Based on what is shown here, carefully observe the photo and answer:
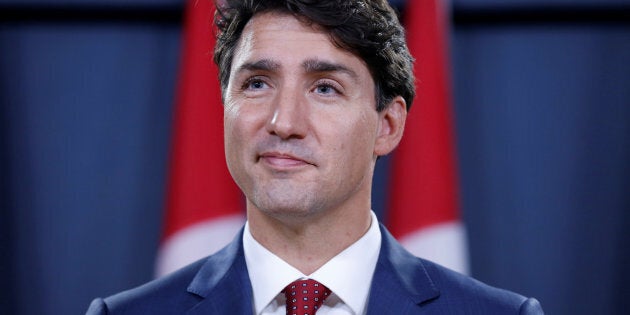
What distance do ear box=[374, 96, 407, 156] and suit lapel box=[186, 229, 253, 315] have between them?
29cm

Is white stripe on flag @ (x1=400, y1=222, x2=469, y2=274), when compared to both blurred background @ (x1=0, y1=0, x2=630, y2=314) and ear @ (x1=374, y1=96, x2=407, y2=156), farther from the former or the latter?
ear @ (x1=374, y1=96, x2=407, y2=156)

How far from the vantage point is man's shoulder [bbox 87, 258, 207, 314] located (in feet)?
5.15

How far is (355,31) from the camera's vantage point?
1.54 m

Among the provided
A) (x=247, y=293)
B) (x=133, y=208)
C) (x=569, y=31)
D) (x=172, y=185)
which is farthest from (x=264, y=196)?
(x=569, y=31)

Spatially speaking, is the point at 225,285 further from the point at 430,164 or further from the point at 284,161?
the point at 430,164

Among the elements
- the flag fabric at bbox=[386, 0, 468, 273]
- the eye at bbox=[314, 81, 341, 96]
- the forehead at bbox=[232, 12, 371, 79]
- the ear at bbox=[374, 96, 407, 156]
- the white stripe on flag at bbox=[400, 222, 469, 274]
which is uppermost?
the forehead at bbox=[232, 12, 371, 79]

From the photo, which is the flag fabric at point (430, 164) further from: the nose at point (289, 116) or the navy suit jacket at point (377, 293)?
the nose at point (289, 116)

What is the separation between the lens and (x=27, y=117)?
2562mm

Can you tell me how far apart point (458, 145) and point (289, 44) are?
1.11 metres

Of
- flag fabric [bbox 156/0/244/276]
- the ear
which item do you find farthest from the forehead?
flag fabric [bbox 156/0/244/276]

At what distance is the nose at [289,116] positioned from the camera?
57.1 inches

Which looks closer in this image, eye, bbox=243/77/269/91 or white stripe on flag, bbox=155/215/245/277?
eye, bbox=243/77/269/91

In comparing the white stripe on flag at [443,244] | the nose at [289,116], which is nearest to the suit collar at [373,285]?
the nose at [289,116]

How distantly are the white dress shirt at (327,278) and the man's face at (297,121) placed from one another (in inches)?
3.7
